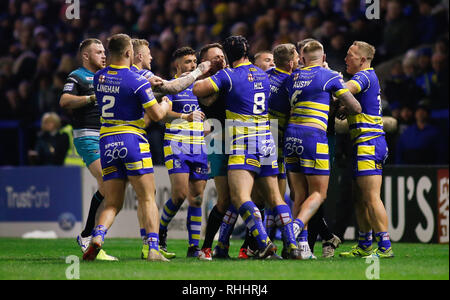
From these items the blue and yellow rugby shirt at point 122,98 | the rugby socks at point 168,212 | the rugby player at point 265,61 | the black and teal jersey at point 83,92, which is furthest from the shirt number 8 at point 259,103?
the black and teal jersey at point 83,92

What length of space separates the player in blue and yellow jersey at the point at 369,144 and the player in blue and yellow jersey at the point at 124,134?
2.35 metres

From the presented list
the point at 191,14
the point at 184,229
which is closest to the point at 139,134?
the point at 184,229

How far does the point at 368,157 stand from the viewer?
982 centimetres

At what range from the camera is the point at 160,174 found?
14.9m

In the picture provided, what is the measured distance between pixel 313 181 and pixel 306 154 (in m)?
0.31

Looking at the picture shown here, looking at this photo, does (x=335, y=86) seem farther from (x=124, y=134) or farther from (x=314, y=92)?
(x=124, y=134)

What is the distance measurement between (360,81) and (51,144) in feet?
27.3

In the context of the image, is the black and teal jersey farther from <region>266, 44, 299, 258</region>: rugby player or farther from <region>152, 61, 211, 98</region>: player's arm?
<region>266, 44, 299, 258</region>: rugby player

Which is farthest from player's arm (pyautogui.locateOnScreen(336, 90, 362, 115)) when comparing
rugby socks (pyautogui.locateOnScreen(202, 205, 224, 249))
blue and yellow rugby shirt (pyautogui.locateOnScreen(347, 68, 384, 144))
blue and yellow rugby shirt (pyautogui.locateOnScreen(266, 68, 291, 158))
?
rugby socks (pyautogui.locateOnScreen(202, 205, 224, 249))

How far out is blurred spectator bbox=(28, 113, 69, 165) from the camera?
647 inches

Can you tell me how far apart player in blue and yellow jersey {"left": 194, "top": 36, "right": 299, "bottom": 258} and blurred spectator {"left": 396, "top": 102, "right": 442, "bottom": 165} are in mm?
5202

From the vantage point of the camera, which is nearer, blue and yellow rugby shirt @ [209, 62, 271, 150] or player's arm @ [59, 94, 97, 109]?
blue and yellow rugby shirt @ [209, 62, 271, 150]

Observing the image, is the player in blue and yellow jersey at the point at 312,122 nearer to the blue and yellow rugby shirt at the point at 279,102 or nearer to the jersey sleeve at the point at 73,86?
the blue and yellow rugby shirt at the point at 279,102

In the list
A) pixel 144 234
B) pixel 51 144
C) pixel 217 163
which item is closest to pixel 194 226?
pixel 144 234
